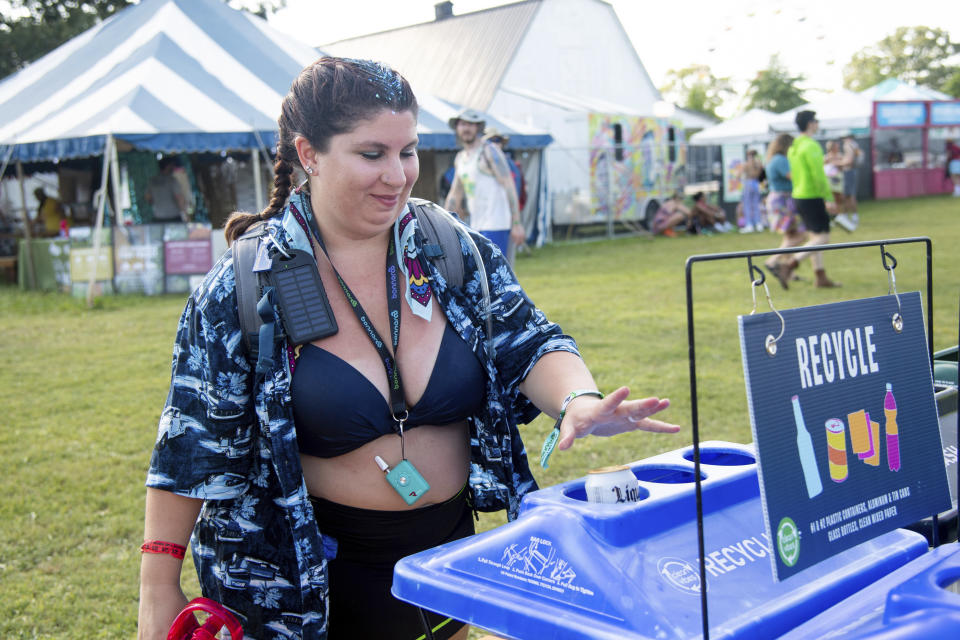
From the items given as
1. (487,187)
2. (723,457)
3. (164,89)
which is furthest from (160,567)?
(164,89)

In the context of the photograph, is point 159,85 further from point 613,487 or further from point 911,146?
point 911,146

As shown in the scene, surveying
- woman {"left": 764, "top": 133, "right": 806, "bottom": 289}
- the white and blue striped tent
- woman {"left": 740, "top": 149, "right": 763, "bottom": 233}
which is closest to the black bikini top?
woman {"left": 764, "top": 133, "right": 806, "bottom": 289}

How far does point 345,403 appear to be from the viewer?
66.1 inches

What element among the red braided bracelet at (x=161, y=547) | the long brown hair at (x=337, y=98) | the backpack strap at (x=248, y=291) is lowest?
the red braided bracelet at (x=161, y=547)

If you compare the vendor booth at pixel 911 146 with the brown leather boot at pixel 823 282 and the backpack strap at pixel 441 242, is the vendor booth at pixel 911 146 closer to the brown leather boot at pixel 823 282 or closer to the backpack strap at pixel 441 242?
the brown leather boot at pixel 823 282

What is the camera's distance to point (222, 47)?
13555 millimetres

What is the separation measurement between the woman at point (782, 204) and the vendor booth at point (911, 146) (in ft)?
54.2

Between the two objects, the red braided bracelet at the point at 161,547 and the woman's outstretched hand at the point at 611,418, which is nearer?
the woman's outstretched hand at the point at 611,418

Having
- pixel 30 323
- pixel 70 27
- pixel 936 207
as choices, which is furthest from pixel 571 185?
pixel 70 27

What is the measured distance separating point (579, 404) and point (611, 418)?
14cm

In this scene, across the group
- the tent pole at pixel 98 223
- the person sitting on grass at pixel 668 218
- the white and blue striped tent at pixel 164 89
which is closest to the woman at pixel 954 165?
the person sitting on grass at pixel 668 218

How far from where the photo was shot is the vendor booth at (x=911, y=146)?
83.3ft

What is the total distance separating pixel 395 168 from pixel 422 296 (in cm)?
29

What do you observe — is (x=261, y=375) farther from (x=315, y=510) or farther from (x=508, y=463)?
(x=508, y=463)
